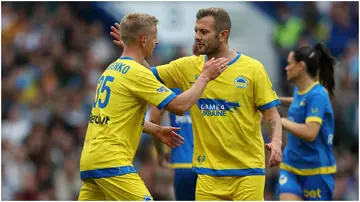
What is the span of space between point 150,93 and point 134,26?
0.62 m

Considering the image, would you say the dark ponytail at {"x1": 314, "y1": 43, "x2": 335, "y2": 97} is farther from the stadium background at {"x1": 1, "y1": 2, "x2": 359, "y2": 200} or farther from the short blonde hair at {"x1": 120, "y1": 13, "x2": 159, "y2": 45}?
the stadium background at {"x1": 1, "y1": 2, "x2": 359, "y2": 200}

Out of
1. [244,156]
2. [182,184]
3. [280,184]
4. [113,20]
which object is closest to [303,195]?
[280,184]

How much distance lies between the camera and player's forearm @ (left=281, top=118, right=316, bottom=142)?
33.4ft

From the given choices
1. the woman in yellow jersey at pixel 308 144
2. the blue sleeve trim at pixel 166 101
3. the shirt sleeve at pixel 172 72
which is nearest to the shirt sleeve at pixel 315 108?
the woman in yellow jersey at pixel 308 144

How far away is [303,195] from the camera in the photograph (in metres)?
10.8

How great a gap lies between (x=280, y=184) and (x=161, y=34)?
7.38 m

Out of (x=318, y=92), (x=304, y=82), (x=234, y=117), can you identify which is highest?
(x=304, y=82)

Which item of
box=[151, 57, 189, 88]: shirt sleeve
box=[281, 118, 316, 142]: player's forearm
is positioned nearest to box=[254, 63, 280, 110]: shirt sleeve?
box=[151, 57, 189, 88]: shirt sleeve

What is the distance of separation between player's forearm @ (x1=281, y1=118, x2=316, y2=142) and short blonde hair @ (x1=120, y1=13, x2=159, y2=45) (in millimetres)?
2711

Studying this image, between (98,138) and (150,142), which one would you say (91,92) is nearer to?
(150,142)

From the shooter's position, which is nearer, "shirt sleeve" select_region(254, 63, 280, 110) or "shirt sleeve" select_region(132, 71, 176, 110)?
"shirt sleeve" select_region(132, 71, 176, 110)

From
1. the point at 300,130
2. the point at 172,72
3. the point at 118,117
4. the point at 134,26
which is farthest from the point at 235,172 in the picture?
the point at 300,130

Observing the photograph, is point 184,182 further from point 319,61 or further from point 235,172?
point 235,172

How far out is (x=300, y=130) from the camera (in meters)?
10.3
